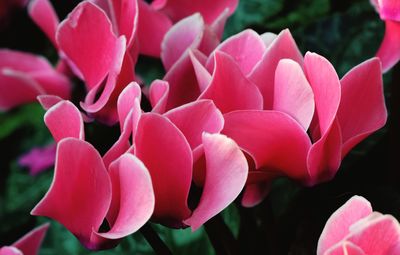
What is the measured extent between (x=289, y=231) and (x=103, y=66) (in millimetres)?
175

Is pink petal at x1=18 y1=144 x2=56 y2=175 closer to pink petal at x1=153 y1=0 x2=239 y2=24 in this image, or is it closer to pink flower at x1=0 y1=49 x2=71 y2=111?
pink flower at x1=0 y1=49 x2=71 y2=111

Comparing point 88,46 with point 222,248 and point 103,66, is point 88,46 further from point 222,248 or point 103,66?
point 222,248

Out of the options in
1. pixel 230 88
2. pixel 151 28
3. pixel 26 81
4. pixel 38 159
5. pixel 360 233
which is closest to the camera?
pixel 360 233

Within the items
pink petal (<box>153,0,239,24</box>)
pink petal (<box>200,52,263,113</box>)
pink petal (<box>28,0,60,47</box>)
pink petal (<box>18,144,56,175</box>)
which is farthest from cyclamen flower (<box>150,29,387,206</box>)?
pink petal (<box>18,144,56,175</box>)

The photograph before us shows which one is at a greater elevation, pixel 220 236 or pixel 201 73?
pixel 201 73

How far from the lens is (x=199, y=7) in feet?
1.97

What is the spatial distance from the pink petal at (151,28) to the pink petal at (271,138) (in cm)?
16

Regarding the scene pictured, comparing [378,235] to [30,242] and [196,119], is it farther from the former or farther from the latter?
[30,242]

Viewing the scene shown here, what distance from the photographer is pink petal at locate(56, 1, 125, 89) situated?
0.50m

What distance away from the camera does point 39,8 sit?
2.21 ft

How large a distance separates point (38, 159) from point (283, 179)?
0.38 metres

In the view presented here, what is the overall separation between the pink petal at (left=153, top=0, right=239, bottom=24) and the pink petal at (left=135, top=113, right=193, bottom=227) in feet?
0.65

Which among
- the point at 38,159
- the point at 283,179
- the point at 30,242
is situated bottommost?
the point at 38,159

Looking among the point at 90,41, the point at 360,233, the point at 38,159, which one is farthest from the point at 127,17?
the point at 38,159
